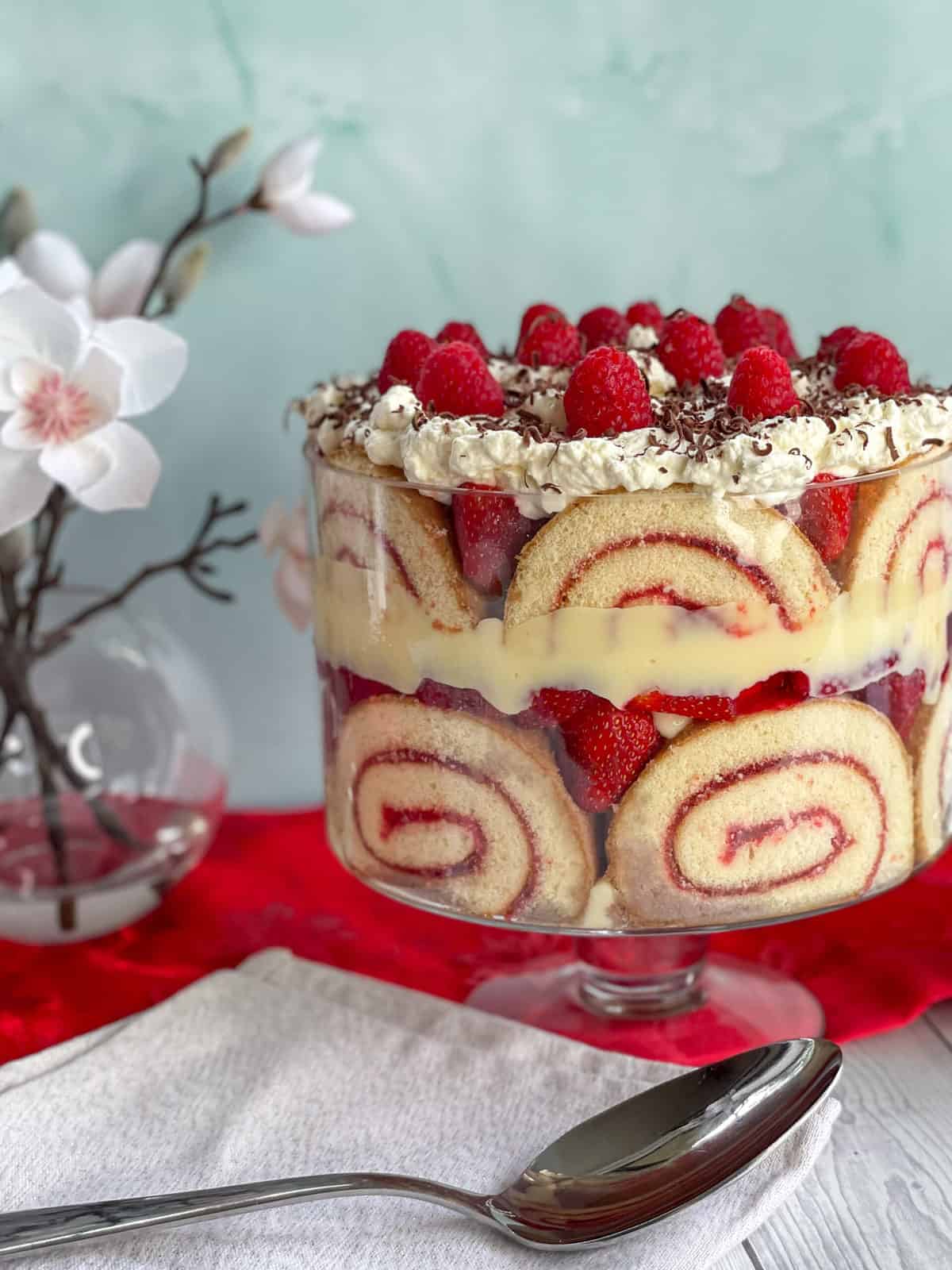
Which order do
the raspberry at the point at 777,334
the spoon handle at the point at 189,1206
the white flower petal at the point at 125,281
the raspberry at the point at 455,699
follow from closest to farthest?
1. the spoon handle at the point at 189,1206
2. the raspberry at the point at 455,699
3. the raspberry at the point at 777,334
4. the white flower petal at the point at 125,281

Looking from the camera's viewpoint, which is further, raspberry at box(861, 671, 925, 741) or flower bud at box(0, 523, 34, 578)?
flower bud at box(0, 523, 34, 578)

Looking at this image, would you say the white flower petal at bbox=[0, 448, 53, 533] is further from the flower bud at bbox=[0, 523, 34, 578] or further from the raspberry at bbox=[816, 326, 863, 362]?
the raspberry at bbox=[816, 326, 863, 362]

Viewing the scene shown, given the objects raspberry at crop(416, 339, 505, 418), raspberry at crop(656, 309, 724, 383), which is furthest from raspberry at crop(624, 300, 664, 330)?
raspberry at crop(416, 339, 505, 418)

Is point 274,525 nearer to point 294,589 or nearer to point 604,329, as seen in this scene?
point 294,589

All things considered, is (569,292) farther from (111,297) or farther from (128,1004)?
(128,1004)

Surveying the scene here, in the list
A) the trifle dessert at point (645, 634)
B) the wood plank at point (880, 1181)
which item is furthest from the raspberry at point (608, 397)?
the wood plank at point (880, 1181)

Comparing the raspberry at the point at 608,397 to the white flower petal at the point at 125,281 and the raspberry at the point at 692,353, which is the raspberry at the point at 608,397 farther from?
the white flower petal at the point at 125,281
